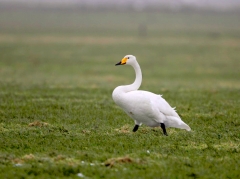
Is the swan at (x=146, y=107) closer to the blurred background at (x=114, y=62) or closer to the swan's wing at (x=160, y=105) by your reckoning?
the swan's wing at (x=160, y=105)

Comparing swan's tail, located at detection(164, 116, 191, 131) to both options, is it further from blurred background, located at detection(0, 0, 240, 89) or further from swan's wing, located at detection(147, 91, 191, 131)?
blurred background, located at detection(0, 0, 240, 89)

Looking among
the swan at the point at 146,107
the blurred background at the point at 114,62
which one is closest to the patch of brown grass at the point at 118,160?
the swan at the point at 146,107

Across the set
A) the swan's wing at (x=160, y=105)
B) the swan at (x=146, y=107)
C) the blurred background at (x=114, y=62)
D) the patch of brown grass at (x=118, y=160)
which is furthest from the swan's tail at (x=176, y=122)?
the blurred background at (x=114, y=62)

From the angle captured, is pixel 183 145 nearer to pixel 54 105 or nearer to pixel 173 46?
pixel 54 105

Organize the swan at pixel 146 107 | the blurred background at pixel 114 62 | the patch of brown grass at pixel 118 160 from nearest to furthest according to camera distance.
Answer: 1. the patch of brown grass at pixel 118 160
2. the swan at pixel 146 107
3. the blurred background at pixel 114 62

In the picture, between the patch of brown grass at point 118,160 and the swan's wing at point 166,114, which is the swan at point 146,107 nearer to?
the swan's wing at point 166,114

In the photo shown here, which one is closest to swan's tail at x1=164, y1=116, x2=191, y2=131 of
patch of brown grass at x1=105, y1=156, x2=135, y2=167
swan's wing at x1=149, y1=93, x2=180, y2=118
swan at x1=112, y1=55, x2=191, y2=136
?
swan at x1=112, y1=55, x2=191, y2=136

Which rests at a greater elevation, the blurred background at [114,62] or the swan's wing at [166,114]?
the swan's wing at [166,114]

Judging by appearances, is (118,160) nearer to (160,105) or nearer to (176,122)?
(160,105)

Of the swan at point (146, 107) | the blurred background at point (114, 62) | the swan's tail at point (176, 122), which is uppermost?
the swan at point (146, 107)

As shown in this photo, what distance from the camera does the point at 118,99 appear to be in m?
10.9

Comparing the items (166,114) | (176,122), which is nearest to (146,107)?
(166,114)

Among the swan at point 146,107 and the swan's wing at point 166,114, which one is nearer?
the swan at point 146,107

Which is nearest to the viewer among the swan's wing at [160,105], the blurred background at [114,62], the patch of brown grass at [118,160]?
the patch of brown grass at [118,160]
